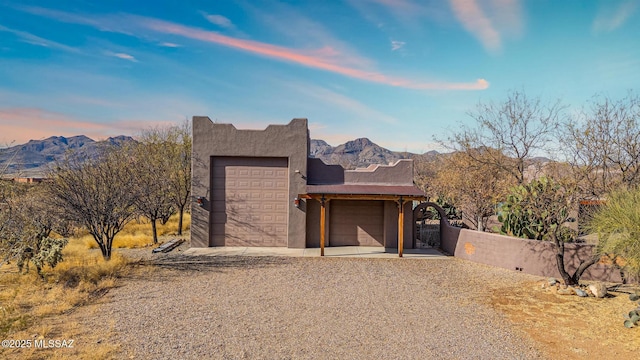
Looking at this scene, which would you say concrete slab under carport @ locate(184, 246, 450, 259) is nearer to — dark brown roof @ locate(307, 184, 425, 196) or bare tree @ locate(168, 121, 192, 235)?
dark brown roof @ locate(307, 184, 425, 196)

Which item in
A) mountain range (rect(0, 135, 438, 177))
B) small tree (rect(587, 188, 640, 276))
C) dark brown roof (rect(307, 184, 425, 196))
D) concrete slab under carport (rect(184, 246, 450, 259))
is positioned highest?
mountain range (rect(0, 135, 438, 177))

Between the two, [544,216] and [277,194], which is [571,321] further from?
[277,194]

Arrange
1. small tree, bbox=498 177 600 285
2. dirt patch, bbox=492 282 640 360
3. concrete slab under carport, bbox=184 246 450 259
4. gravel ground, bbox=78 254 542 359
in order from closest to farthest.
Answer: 1. gravel ground, bbox=78 254 542 359
2. dirt patch, bbox=492 282 640 360
3. small tree, bbox=498 177 600 285
4. concrete slab under carport, bbox=184 246 450 259

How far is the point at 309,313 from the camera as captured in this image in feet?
27.1

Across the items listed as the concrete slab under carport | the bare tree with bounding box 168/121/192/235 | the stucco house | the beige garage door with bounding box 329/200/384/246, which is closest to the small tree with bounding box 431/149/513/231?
the stucco house

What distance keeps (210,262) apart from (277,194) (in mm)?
4514

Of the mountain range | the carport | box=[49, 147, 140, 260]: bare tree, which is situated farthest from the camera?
the mountain range

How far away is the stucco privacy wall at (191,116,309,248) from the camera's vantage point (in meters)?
16.0

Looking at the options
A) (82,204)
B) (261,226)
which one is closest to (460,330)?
(261,226)

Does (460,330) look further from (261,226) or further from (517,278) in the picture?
(261,226)

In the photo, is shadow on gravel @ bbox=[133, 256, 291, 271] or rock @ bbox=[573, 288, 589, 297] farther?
shadow on gravel @ bbox=[133, 256, 291, 271]

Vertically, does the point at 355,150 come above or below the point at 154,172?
above

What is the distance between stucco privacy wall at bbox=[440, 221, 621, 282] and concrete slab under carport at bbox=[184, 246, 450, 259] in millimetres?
1122

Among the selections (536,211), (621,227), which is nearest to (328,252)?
(536,211)
